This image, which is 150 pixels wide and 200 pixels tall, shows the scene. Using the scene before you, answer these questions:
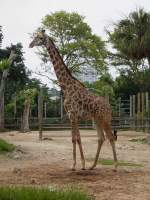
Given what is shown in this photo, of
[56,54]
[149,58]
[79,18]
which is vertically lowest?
[56,54]

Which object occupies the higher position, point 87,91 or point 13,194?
point 87,91

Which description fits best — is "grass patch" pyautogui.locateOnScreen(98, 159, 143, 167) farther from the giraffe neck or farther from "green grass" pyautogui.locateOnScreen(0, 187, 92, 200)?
"green grass" pyautogui.locateOnScreen(0, 187, 92, 200)

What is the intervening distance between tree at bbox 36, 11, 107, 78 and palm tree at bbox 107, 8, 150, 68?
578cm

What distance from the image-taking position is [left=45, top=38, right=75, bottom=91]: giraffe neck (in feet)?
37.4

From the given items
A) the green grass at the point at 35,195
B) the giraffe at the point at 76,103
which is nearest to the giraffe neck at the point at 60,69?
the giraffe at the point at 76,103

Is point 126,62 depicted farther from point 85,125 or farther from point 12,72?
point 85,125

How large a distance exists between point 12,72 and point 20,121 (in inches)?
276

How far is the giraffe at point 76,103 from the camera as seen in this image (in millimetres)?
11094

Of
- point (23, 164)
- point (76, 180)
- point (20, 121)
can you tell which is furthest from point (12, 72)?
point (76, 180)

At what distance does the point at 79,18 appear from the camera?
46094 millimetres

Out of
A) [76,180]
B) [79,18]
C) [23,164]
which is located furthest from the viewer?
[79,18]

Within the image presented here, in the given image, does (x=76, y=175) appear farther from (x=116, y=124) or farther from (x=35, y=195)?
(x=116, y=124)

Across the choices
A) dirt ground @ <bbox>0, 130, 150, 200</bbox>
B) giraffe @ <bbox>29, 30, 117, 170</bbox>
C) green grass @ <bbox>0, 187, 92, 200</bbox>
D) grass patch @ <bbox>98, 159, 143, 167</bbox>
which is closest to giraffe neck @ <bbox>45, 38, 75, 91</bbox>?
giraffe @ <bbox>29, 30, 117, 170</bbox>

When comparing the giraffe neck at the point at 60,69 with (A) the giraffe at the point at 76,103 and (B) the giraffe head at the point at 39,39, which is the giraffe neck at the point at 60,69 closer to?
(A) the giraffe at the point at 76,103
